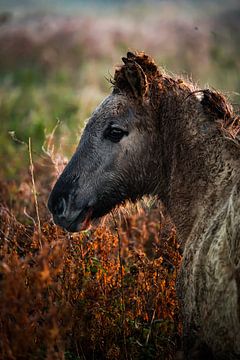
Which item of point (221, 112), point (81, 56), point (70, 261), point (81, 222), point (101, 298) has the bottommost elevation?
point (101, 298)

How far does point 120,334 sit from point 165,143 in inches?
62.9

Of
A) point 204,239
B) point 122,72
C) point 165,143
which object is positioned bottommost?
point 204,239

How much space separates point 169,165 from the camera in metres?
4.64

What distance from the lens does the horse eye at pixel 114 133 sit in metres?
4.69

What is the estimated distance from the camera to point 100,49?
86.6 feet

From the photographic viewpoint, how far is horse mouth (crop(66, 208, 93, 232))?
4754 millimetres

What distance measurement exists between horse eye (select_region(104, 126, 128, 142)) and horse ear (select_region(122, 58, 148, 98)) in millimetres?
305

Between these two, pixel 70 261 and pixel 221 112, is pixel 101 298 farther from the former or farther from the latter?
pixel 221 112

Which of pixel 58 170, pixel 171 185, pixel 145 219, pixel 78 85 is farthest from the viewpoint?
pixel 78 85

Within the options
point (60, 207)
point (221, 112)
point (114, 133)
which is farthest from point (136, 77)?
point (60, 207)

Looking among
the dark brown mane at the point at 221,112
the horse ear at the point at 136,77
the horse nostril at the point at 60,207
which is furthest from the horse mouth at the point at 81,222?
the dark brown mane at the point at 221,112

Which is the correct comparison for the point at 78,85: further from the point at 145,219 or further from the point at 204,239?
the point at 204,239

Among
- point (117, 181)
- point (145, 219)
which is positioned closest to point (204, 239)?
point (117, 181)

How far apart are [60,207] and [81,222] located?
212mm
